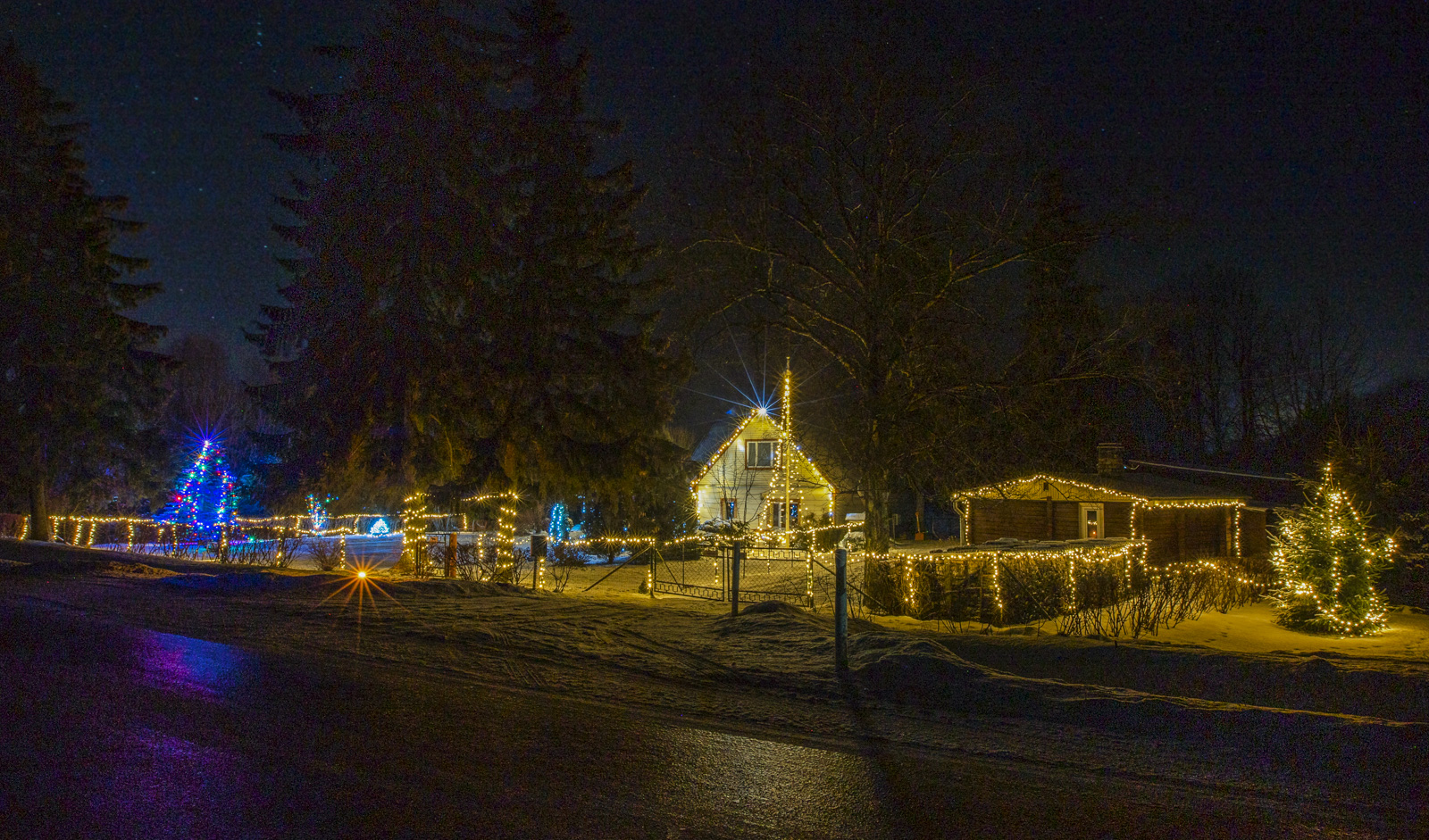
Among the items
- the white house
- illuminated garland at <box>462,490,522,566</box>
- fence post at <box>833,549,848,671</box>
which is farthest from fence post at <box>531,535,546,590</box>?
the white house

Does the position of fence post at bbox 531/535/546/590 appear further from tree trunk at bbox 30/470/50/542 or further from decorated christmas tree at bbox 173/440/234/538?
tree trunk at bbox 30/470/50/542

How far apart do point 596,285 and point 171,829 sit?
57.9 ft

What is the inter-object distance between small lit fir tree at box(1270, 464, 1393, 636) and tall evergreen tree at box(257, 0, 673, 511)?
14836 mm

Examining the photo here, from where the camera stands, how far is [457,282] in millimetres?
19875

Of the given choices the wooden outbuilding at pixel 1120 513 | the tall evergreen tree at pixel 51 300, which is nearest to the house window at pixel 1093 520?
the wooden outbuilding at pixel 1120 513

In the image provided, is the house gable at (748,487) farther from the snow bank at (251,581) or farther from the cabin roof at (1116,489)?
the snow bank at (251,581)

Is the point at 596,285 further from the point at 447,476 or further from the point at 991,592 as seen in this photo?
the point at 991,592

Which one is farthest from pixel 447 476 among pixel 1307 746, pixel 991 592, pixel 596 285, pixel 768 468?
pixel 768 468

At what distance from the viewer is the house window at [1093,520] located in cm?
2617

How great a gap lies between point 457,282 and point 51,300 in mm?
20061

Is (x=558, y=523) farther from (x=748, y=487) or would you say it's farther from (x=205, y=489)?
(x=205, y=489)

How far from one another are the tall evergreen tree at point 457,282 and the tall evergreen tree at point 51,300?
1516cm

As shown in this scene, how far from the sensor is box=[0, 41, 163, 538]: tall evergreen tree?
94.4 ft

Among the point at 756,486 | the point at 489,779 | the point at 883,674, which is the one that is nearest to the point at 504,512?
the point at 883,674
